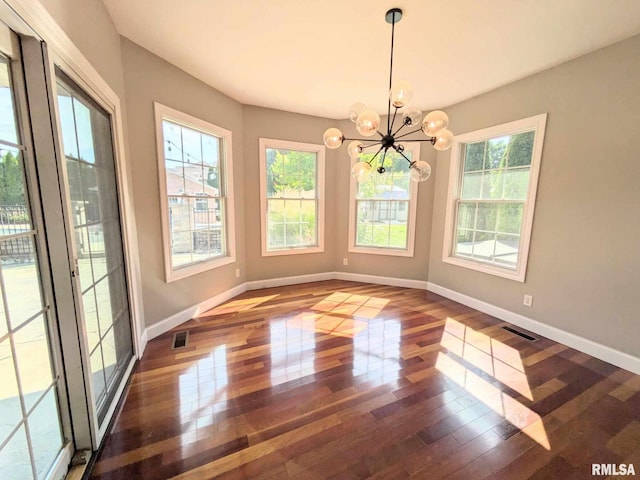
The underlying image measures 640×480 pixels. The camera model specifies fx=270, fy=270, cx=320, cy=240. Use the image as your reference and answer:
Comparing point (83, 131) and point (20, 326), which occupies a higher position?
point (83, 131)

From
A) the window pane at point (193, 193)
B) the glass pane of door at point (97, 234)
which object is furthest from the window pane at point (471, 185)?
the glass pane of door at point (97, 234)

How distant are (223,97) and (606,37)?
12.1 ft

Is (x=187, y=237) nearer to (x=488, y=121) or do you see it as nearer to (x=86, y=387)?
(x=86, y=387)

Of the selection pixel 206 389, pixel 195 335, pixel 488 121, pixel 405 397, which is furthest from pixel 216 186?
pixel 488 121

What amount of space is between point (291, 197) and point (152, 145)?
2.01 meters

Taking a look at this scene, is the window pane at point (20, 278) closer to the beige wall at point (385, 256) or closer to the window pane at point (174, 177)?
the window pane at point (174, 177)

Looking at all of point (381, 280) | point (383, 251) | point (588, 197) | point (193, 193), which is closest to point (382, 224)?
point (383, 251)

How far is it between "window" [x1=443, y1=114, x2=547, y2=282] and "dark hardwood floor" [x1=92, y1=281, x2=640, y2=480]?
3.02 ft

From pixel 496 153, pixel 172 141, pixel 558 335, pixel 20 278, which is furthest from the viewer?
pixel 496 153

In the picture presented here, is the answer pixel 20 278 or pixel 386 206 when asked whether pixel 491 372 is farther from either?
pixel 20 278

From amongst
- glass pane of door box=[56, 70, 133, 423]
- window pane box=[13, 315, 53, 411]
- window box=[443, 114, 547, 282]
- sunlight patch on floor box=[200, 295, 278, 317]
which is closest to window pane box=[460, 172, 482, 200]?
window box=[443, 114, 547, 282]

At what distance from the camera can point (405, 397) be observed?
192cm

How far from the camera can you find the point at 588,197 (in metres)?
2.44

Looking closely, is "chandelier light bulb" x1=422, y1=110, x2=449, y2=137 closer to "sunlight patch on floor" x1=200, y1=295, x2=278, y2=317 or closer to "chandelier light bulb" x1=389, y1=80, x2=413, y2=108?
"chandelier light bulb" x1=389, y1=80, x2=413, y2=108
